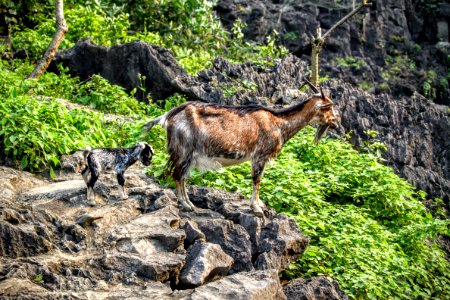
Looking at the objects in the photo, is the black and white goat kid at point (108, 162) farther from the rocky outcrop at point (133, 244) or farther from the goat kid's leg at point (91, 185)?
the rocky outcrop at point (133, 244)

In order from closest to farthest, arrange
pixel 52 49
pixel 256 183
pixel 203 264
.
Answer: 1. pixel 203 264
2. pixel 256 183
3. pixel 52 49

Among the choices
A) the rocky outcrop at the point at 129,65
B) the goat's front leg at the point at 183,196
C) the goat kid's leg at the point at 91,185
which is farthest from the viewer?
the rocky outcrop at the point at 129,65

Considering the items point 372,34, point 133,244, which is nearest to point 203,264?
point 133,244

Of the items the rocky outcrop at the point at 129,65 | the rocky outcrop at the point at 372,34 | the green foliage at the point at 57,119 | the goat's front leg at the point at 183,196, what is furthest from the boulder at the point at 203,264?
the rocky outcrop at the point at 372,34

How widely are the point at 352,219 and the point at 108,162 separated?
4767 millimetres

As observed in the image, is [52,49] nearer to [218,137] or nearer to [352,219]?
[218,137]

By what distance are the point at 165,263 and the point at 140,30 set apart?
15.2 meters

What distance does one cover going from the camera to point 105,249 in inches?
349

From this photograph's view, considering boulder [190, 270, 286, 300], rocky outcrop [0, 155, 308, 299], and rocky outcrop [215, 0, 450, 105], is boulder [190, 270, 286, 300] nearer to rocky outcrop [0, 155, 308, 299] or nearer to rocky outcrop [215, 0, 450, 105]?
rocky outcrop [0, 155, 308, 299]

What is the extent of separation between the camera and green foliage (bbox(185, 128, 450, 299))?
1160cm

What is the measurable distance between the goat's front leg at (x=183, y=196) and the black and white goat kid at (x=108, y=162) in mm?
758

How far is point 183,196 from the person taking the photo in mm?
10641

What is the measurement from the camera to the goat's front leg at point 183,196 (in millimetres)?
10547

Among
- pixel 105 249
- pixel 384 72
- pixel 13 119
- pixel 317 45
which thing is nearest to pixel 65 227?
pixel 105 249
